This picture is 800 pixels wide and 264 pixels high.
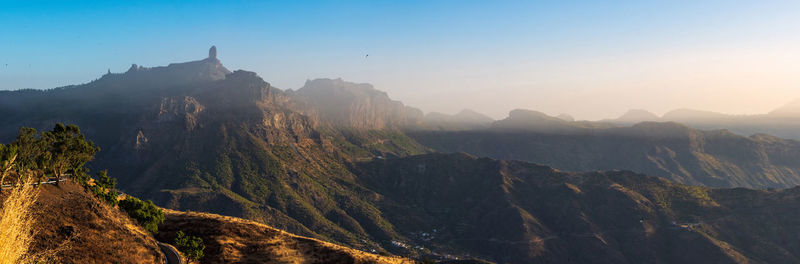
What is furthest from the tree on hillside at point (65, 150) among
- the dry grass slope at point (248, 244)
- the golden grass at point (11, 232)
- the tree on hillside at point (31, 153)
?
the golden grass at point (11, 232)

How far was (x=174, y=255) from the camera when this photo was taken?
51.8m

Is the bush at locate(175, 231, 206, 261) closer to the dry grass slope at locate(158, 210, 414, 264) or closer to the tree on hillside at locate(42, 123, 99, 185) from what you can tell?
the dry grass slope at locate(158, 210, 414, 264)

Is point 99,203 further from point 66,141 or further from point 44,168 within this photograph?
point 66,141

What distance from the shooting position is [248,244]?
69.0 m

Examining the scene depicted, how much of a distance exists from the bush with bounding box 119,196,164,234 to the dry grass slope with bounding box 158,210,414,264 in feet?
8.59

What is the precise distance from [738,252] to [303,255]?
20887 cm

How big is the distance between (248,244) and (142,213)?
1792 centimetres

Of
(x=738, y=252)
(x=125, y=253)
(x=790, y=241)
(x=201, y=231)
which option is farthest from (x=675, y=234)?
(x=125, y=253)

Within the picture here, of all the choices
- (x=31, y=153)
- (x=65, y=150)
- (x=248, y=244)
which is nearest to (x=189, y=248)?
(x=248, y=244)

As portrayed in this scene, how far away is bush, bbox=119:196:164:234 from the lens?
5953cm

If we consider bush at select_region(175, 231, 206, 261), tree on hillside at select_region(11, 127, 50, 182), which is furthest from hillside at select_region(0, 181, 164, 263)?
bush at select_region(175, 231, 206, 261)

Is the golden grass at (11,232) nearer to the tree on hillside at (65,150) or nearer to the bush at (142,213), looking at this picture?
→ the tree on hillside at (65,150)

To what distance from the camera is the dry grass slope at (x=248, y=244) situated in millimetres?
63250

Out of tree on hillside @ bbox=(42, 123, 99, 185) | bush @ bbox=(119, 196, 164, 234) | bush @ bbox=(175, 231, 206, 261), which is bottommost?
bush @ bbox=(175, 231, 206, 261)
